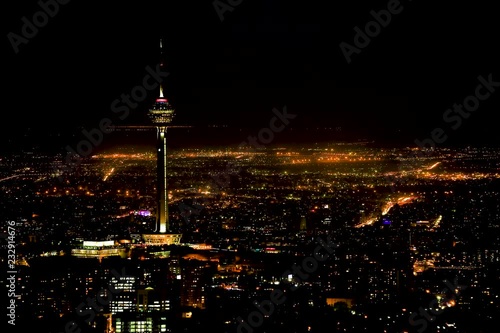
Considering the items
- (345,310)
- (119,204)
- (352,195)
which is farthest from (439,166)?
(345,310)

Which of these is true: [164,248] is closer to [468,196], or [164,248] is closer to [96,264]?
[96,264]

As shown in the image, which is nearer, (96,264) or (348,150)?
(96,264)

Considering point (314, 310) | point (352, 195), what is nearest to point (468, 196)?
point (352, 195)

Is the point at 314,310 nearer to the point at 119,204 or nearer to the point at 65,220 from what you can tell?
the point at 65,220

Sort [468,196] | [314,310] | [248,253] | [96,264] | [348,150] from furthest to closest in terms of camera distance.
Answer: [348,150] < [468,196] < [248,253] < [96,264] < [314,310]

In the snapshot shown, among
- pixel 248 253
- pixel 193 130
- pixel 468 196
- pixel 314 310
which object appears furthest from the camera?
pixel 193 130

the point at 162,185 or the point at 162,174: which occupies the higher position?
the point at 162,174

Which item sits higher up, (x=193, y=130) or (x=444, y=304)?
(x=193, y=130)

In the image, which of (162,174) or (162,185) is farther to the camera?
(162,174)

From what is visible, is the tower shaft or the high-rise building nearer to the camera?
the high-rise building

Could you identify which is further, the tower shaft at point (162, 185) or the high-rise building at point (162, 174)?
the tower shaft at point (162, 185)
